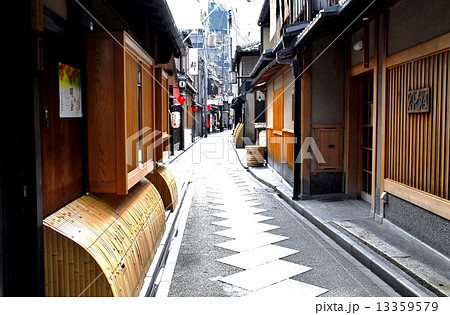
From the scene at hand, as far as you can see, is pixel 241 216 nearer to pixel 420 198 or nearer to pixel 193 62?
pixel 420 198

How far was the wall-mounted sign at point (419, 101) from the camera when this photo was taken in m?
6.54

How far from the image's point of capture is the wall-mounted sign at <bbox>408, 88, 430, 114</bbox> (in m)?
6.54

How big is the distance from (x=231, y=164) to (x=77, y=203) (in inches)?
764

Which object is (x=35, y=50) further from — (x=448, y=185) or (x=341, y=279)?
(x=448, y=185)

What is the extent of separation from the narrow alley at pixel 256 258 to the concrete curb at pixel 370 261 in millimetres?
105

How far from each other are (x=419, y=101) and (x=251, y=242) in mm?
3781

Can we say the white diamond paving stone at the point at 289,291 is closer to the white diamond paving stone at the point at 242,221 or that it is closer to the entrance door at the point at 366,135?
the white diamond paving stone at the point at 242,221

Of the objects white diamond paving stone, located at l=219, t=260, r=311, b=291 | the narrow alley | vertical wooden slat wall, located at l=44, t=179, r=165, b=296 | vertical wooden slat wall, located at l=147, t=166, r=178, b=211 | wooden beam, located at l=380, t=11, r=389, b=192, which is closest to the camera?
vertical wooden slat wall, located at l=44, t=179, r=165, b=296

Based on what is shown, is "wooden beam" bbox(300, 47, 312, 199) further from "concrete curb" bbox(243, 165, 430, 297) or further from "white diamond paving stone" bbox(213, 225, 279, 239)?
"white diamond paving stone" bbox(213, 225, 279, 239)

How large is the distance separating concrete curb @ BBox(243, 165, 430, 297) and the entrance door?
1.84m

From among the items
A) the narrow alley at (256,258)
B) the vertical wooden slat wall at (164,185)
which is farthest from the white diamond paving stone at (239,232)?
the vertical wooden slat wall at (164,185)

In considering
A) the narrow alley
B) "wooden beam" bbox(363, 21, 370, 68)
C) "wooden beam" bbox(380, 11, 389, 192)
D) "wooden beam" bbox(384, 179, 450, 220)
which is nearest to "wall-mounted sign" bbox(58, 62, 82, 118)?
the narrow alley

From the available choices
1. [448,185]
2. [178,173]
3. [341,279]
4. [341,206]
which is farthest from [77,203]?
[178,173]

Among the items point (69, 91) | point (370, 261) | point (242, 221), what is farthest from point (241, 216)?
point (69, 91)
